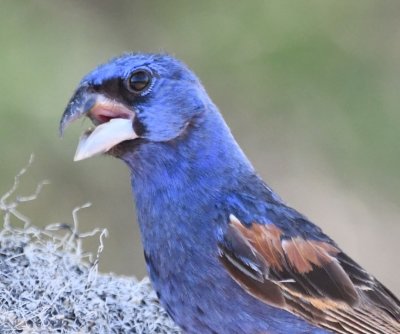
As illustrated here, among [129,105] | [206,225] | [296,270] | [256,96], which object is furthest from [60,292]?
[256,96]

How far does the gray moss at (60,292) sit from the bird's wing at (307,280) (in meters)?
0.32

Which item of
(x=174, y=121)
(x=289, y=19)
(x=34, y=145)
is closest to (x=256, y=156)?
→ (x=289, y=19)

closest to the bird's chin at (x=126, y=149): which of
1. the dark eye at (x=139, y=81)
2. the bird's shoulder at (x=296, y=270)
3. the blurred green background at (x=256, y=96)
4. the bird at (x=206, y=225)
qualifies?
the bird at (x=206, y=225)

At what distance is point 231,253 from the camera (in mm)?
3230

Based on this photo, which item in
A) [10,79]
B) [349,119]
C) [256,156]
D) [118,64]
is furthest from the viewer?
[256,156]

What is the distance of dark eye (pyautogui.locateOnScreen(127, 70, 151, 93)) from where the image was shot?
3.23 m

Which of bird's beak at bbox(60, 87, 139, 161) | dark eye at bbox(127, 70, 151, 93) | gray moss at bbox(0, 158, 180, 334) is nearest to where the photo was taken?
gray moss at bbox(0, 158, 180, 334)

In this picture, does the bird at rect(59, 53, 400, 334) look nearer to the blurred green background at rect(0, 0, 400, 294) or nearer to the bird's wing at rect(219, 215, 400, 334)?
the bird's wing at rect(219, 215, 400, 334)

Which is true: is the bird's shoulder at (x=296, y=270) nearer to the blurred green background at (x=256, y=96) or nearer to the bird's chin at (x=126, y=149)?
the bird's chin at (x=126, y=149)

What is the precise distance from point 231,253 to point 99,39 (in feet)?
9.88

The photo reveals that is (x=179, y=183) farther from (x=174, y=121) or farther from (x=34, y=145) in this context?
(x=34, y=145)

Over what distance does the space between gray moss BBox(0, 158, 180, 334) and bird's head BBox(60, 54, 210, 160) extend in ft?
0.78

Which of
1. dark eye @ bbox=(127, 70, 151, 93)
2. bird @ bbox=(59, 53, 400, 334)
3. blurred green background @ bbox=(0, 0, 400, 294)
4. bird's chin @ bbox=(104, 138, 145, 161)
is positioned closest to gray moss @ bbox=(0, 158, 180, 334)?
bird @ bbox=(59, 53, 400, 334)

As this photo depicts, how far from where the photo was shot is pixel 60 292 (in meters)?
2.97
